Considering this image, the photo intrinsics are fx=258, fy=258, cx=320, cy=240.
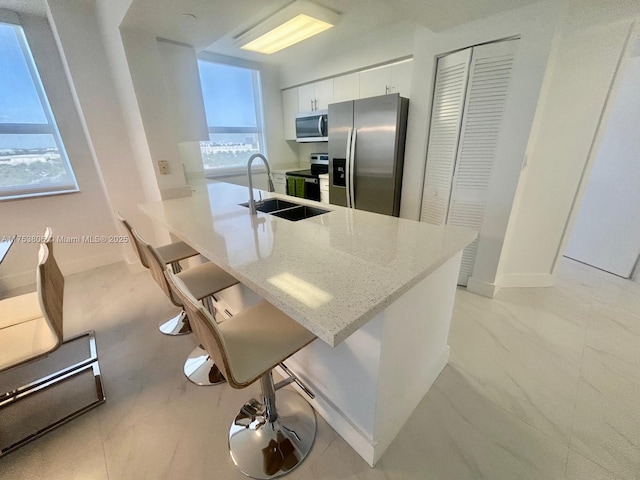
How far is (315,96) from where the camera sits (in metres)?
3.81

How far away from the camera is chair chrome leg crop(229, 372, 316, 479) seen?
1147mm

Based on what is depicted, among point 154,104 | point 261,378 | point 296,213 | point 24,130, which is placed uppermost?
point 154,104

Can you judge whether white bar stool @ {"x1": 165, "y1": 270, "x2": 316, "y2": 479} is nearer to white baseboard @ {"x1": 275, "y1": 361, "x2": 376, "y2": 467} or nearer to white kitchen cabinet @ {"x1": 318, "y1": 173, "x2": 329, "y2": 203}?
white baseboard @ {"x1": 275, "y1": 361, "x2": 376, "y2": 467}

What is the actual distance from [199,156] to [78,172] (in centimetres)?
131

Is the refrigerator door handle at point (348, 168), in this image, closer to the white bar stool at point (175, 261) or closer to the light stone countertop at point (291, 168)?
the light stone countertop at point (291, 168)

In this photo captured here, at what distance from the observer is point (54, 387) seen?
1.56m

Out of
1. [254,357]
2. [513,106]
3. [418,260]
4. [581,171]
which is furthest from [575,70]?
[254,357]

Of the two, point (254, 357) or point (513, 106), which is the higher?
point (513, 106)

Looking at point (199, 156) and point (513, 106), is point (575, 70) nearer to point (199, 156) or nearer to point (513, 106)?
point (513, 106)

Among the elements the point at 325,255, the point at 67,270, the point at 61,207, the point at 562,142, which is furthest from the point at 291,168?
the point at 325,255

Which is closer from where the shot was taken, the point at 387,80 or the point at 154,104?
the point at 154,104

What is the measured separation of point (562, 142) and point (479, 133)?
71 centimetres

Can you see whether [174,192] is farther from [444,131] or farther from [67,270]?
[444,131]

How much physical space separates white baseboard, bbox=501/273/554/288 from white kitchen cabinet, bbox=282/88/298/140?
12.0 feet
